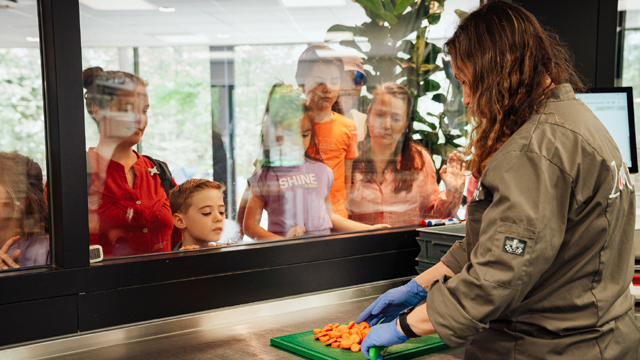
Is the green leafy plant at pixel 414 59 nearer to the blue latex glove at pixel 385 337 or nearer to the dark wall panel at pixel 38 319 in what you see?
the blue latex glove at pixel 385 337

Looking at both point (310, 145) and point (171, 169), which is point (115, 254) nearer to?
point (171, 169)

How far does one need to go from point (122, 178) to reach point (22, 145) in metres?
0.30

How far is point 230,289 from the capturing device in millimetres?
1747

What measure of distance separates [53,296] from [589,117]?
142 centimetres

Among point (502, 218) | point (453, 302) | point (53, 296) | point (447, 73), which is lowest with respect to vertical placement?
point (53, 296)

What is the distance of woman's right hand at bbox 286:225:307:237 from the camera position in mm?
2021

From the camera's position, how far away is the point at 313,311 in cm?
186

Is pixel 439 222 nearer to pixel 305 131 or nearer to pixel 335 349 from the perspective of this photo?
pixel 305 131

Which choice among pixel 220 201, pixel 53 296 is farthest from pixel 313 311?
pixel 53 296

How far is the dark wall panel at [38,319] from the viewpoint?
1.38 m

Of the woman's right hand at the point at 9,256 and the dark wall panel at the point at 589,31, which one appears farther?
the dark wall panel at the point at 589,31

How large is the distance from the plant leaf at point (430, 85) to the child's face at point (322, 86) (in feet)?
1.54

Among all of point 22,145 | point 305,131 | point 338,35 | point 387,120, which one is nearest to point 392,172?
point 387,120

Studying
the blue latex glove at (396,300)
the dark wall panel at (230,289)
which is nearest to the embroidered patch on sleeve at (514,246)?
the blue latex glove at (396,300)
